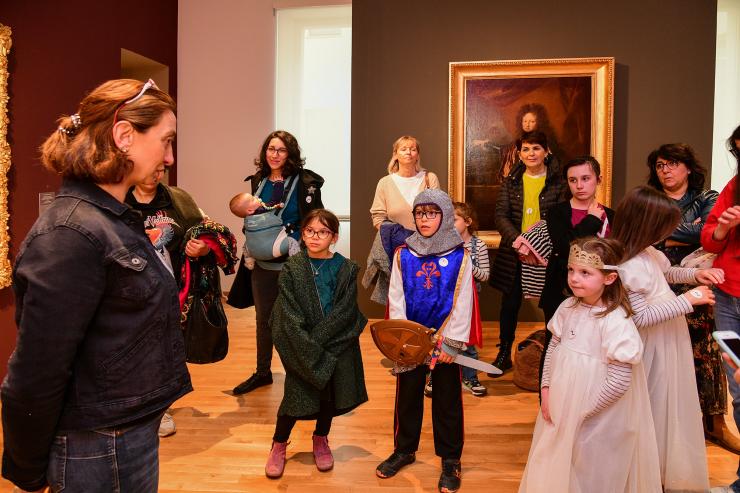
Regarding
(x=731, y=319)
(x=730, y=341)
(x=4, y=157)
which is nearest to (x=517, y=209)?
(x=731, y=319)

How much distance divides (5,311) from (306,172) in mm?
2448

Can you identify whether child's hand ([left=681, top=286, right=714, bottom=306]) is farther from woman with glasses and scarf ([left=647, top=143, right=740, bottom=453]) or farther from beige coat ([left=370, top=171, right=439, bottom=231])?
beige coat ([left=370, top=171, right=439, bottom=231])

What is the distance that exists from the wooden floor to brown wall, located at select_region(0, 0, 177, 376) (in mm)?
1823

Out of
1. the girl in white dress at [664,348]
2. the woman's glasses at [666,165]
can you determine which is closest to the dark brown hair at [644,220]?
the girl in white dress at [664,348]

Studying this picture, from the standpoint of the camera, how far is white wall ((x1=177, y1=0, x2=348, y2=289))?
8.11 meters

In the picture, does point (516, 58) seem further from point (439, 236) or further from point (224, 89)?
point (439, 236)

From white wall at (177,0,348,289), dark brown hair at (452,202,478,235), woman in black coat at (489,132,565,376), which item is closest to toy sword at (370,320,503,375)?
dark brown hair at (452,202,478,235)

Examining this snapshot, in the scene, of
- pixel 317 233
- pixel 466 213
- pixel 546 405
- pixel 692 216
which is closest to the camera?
pixel 546 405

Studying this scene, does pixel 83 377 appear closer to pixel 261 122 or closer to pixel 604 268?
pixel 604 268

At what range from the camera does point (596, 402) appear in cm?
251

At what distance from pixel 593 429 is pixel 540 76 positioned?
15.7ft

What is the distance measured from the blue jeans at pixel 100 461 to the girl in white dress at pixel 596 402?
1.72 meters

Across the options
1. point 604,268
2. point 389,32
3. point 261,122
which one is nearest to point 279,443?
point 604,268

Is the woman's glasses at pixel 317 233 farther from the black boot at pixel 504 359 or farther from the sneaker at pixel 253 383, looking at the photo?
the black boot at pixel 504 359
